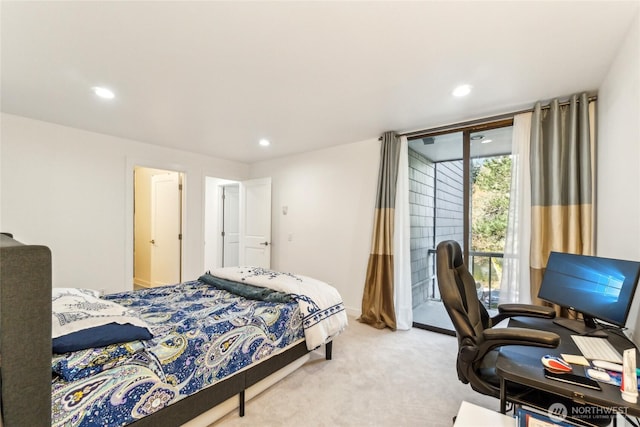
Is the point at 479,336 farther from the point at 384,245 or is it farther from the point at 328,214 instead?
the point at 328,214

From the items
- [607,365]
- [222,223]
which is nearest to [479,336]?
[607,365]

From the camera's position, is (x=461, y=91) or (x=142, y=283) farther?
(x=142, y=283)

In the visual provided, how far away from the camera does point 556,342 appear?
1222 mm

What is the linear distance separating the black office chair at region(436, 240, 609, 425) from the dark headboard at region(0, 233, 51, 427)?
1.64 meters

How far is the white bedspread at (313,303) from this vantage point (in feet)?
7.57

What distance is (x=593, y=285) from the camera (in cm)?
163

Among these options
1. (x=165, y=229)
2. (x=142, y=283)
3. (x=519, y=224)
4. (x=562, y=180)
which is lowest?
(x=142, y=283)

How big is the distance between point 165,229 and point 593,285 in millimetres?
5455

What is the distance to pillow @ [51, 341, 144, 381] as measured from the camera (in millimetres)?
1208

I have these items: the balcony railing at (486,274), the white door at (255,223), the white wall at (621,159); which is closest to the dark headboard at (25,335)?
the white wall at (621,159)

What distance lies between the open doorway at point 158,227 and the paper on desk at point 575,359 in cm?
471

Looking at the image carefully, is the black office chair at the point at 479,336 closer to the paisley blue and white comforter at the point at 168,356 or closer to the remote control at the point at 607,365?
the remote control at the point at 607,365

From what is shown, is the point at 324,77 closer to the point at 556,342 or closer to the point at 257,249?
the point at 556,342

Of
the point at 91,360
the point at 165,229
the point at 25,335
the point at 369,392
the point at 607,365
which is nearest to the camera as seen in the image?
the point at 25,335
